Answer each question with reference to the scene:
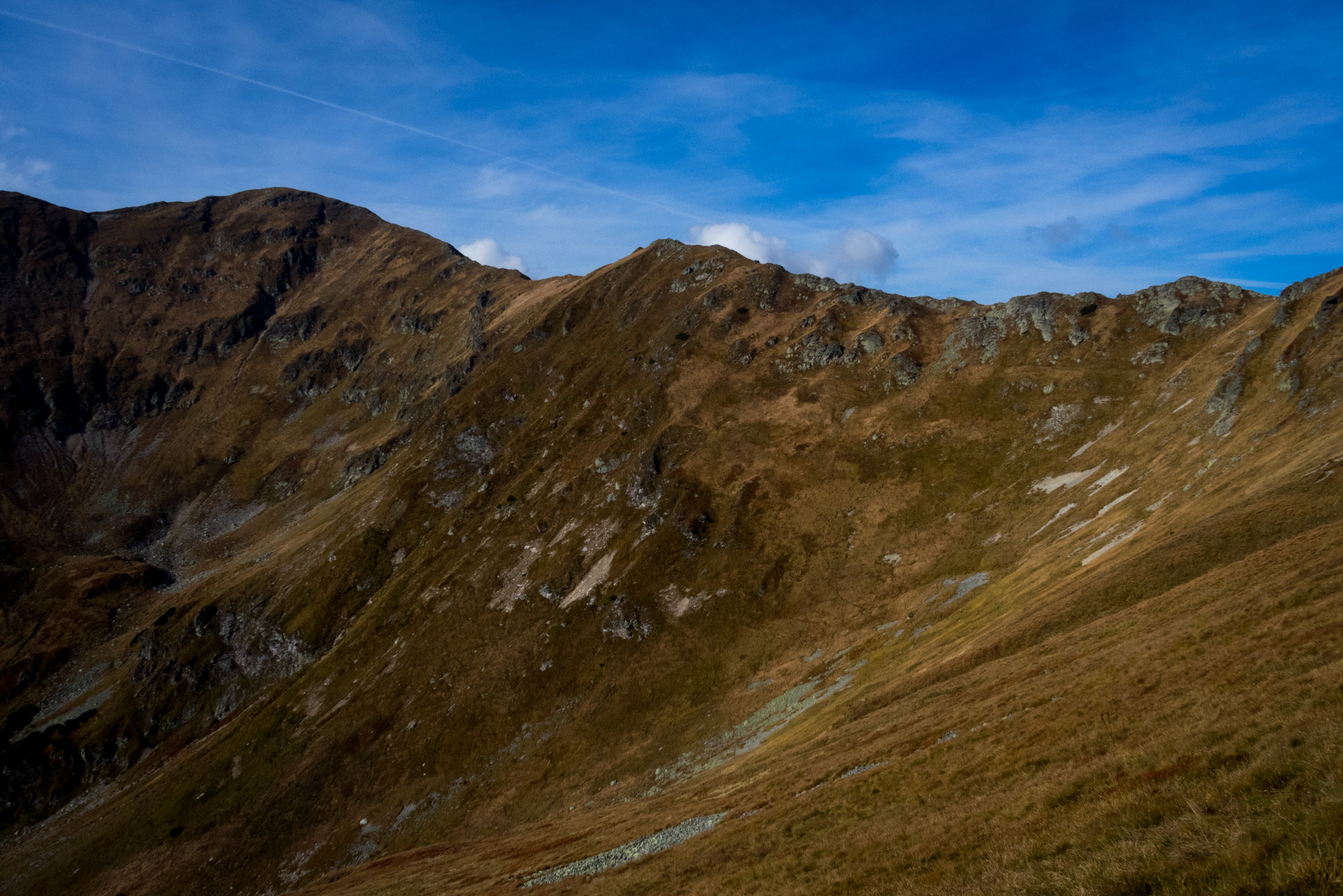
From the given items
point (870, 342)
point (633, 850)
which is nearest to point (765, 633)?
point (633, 850)

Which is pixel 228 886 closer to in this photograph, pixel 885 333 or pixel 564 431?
pixel 564 431

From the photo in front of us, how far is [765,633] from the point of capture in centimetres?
9819

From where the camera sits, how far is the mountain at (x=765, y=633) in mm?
22766

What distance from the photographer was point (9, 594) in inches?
7825

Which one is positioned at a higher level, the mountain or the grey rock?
the grey rock

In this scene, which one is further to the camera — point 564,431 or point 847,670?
point 564,431

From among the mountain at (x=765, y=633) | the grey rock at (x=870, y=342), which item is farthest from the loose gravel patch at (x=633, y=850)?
the grey rock at (x=870, y=342)

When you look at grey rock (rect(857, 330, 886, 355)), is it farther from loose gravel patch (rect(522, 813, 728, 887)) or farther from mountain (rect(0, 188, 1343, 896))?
loose gravel patch (rect(522, 813, 728, 887))

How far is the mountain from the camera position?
22.8 meters

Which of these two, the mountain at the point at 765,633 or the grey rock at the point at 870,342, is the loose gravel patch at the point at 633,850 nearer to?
the mountain at the point at 765,633

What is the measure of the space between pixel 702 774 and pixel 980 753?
46.1 metres

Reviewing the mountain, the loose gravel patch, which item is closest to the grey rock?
the mountain

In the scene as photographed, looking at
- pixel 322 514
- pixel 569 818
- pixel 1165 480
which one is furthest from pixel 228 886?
pixel 1165 480

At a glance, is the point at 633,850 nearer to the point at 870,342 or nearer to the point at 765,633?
the point at 765,633
